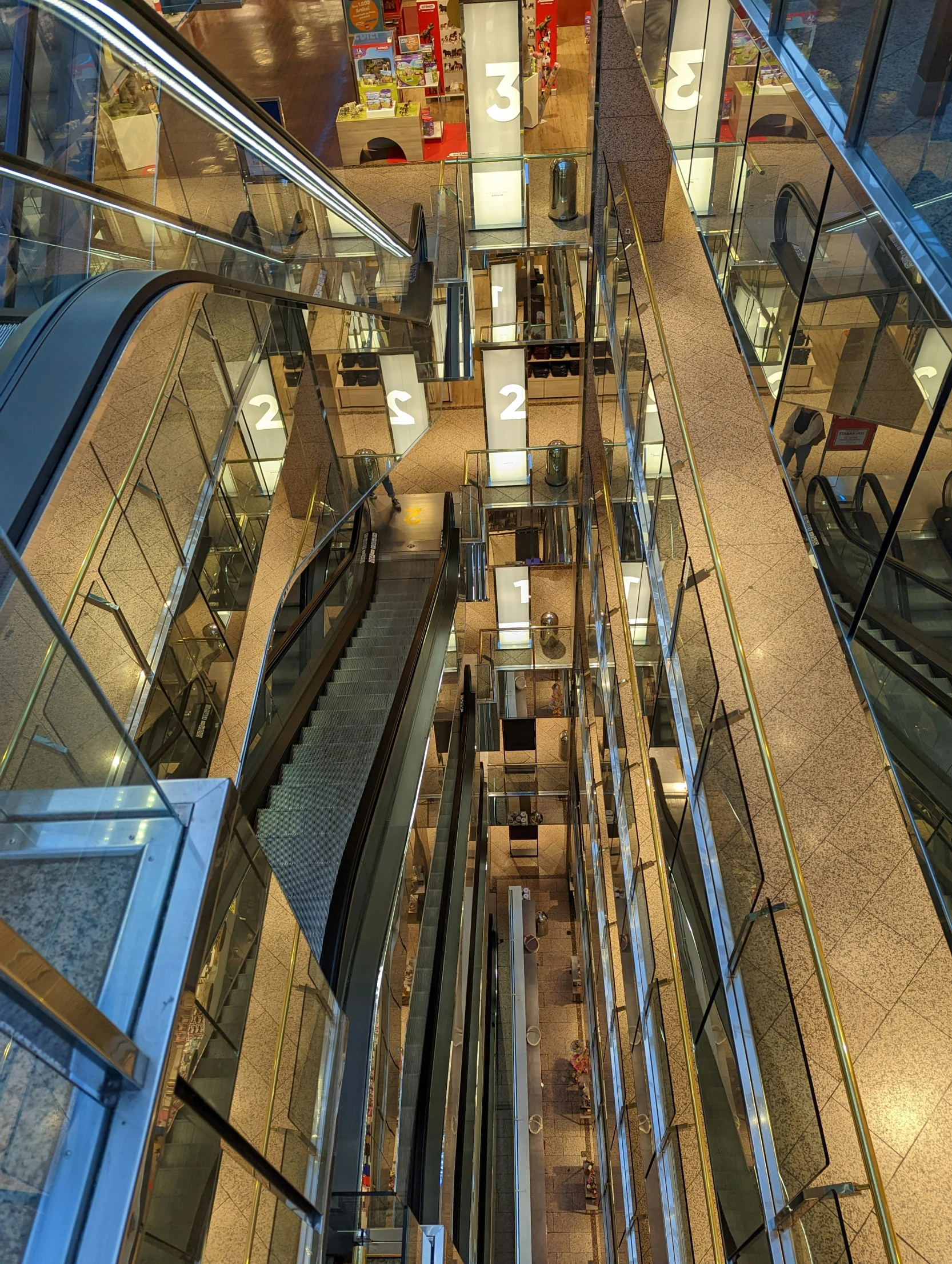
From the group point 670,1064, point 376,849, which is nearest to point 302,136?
point 376,849

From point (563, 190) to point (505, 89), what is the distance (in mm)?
1247

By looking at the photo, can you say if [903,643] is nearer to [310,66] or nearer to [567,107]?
[567,107]

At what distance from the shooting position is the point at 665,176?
7273 millimetres

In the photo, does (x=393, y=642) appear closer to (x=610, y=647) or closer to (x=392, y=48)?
(x=610, y=647)

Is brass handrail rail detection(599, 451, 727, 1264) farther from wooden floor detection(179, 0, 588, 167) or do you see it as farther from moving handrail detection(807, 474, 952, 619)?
wooden floor detection(179, 0, 588, 167)

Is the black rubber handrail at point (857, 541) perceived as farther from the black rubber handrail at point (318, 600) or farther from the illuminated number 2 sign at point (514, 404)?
the illuminated number 2 sign at point (514, 404)

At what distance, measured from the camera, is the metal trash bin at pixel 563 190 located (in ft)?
32.4

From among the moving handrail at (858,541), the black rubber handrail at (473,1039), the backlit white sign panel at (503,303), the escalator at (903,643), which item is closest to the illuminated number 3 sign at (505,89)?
the backlit white sign panel at (503,303)

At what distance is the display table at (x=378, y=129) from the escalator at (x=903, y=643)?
1203 centimetres

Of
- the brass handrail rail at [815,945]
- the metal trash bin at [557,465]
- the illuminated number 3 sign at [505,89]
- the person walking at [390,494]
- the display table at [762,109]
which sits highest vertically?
the illuminated number 3 sign at [505,89]

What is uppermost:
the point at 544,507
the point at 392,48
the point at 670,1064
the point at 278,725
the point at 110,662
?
the point at 392,48

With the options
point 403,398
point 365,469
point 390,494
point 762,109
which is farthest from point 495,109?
point 762,109

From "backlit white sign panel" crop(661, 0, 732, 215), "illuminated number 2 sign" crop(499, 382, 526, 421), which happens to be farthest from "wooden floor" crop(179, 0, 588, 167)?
"backlit white sign panel" crop(661, 0, 732, 215)

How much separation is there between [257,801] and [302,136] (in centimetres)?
1152
